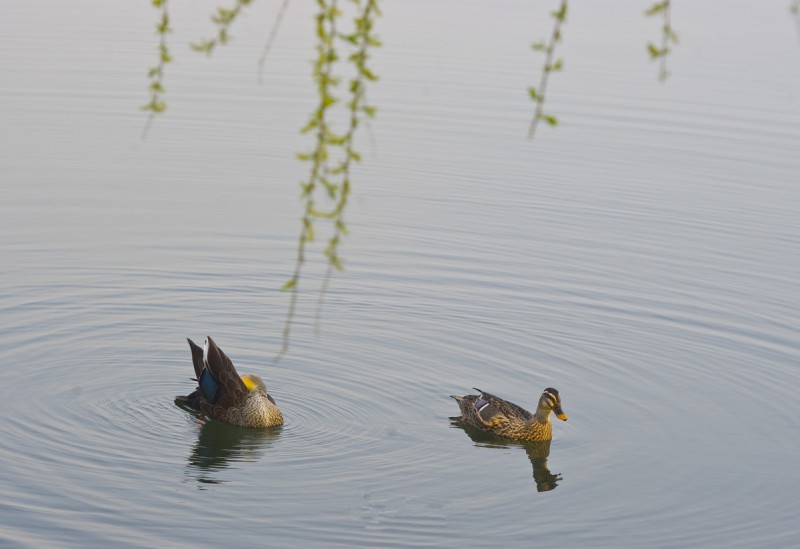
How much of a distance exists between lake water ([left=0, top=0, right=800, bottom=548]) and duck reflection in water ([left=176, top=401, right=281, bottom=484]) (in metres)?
0.05

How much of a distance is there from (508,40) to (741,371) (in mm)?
22563

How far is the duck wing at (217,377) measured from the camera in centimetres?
1361

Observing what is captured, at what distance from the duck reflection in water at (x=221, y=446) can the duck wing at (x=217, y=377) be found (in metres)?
0.26

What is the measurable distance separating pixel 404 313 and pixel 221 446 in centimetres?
381

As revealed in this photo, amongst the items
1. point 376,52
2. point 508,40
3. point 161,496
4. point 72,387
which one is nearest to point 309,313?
point 72,387

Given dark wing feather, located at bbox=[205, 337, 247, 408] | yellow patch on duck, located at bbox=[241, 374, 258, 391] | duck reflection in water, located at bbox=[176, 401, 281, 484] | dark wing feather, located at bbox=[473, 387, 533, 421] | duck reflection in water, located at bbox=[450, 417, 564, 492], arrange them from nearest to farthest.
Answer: duck reflection in water, located at bbox=[176, 401, 281, 484], duck reflection in water, located at bbox=[450, 417, 564, 492], dark wing feather, located at bbox=[473, 387, 533, 421], yellow patch on duck, located at bbox=[241, 374, 258, 391], dark wing feather, located at bbox=[205, 337, 247, 408]

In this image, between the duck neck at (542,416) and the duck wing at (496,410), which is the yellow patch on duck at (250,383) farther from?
the duck neck at (542,416)

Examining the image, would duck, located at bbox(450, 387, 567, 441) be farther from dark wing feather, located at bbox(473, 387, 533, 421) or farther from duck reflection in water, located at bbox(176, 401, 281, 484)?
duck reflection in water, located at bbox(176, 401, 281, 484)

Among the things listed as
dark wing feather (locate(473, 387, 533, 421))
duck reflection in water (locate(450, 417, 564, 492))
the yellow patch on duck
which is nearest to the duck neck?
dark wing feather (locate(473, 387, 533, 421))

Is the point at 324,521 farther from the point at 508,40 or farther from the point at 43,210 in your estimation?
the point at 508,40

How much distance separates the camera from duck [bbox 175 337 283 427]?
13344mm

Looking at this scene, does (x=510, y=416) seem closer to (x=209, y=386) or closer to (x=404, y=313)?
(x=404, y=313)

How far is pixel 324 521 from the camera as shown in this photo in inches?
428

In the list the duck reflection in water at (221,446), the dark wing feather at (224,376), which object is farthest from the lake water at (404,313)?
the dark wing feather at (224,376)
